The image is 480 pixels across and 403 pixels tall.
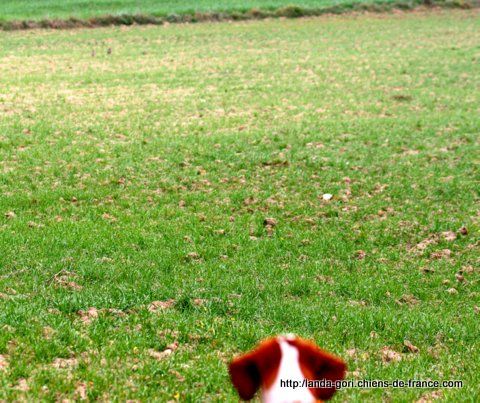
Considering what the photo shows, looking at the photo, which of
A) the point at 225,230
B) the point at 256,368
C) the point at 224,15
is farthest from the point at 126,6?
the point at 256,368

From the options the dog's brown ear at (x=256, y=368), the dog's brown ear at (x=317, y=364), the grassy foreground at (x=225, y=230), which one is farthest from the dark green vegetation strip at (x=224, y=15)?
the dog's brown ear at (x=317, y=364)

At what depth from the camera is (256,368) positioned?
2303 mm

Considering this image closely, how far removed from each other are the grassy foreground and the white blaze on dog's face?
2.98 meters

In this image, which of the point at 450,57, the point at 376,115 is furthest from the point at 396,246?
the point at 450,57

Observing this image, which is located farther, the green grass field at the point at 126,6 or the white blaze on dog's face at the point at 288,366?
the green grass field at the point at 126,6

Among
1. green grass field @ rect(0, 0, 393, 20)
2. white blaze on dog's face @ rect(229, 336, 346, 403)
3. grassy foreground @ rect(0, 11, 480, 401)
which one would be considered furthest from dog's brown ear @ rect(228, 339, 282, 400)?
green grass field @ rect(0, 0, 393, 20)

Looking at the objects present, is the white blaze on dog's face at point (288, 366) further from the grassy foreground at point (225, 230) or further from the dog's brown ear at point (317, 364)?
the grassy foreground at point (225, 230)

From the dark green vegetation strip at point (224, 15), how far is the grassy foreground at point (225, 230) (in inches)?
582

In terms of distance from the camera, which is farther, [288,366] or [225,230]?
[225,230]

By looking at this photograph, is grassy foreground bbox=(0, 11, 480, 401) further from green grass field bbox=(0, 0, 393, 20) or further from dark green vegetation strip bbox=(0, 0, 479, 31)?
green grass field bbox=(0, 0, 393, 20)

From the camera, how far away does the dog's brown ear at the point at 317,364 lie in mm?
2236

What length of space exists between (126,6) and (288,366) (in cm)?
4315

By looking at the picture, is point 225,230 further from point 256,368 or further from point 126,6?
point 126,6

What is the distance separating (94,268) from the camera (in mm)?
7824
